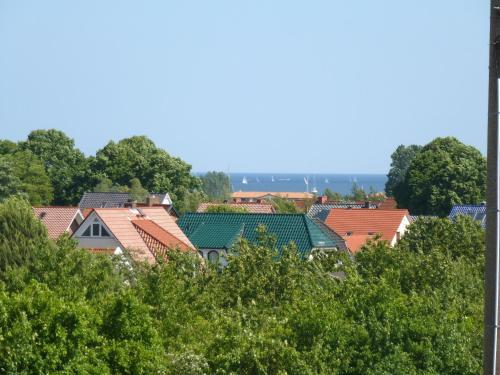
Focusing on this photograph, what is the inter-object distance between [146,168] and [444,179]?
118ft

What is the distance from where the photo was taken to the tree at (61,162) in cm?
13375

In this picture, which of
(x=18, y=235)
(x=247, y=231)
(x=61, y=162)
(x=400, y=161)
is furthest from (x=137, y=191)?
(x=400, y=161)

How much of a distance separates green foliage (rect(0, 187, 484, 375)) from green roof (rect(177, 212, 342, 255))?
24.5 m

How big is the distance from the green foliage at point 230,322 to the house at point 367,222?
151 ft

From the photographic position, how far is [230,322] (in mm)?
24500

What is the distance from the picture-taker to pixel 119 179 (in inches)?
5187

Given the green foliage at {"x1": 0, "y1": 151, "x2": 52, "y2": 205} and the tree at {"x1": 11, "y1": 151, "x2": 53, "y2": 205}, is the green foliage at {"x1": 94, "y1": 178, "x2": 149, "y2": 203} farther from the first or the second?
the green foliage at {"x1": 0, "y1": 151, "x2": 52, "y2": 205}

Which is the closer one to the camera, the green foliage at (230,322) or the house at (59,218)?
the green foliage at (230,322)

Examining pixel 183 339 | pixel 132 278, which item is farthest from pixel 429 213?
pixel 183 339

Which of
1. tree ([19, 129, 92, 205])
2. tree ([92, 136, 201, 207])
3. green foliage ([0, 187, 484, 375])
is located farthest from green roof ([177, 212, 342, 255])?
tree ([19, 129, 92, 205])

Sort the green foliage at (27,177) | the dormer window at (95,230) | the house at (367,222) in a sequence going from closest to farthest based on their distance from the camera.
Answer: the dormer window at (95,230) < the house at (367,222) < the green foliage at (27,177)

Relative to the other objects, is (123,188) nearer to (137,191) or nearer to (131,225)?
(137,191)

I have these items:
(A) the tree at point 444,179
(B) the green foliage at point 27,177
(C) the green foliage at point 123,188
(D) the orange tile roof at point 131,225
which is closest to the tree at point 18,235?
(D) the orange tile roof at point 131,225

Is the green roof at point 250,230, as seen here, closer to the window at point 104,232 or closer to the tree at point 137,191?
the window at point 104,232
